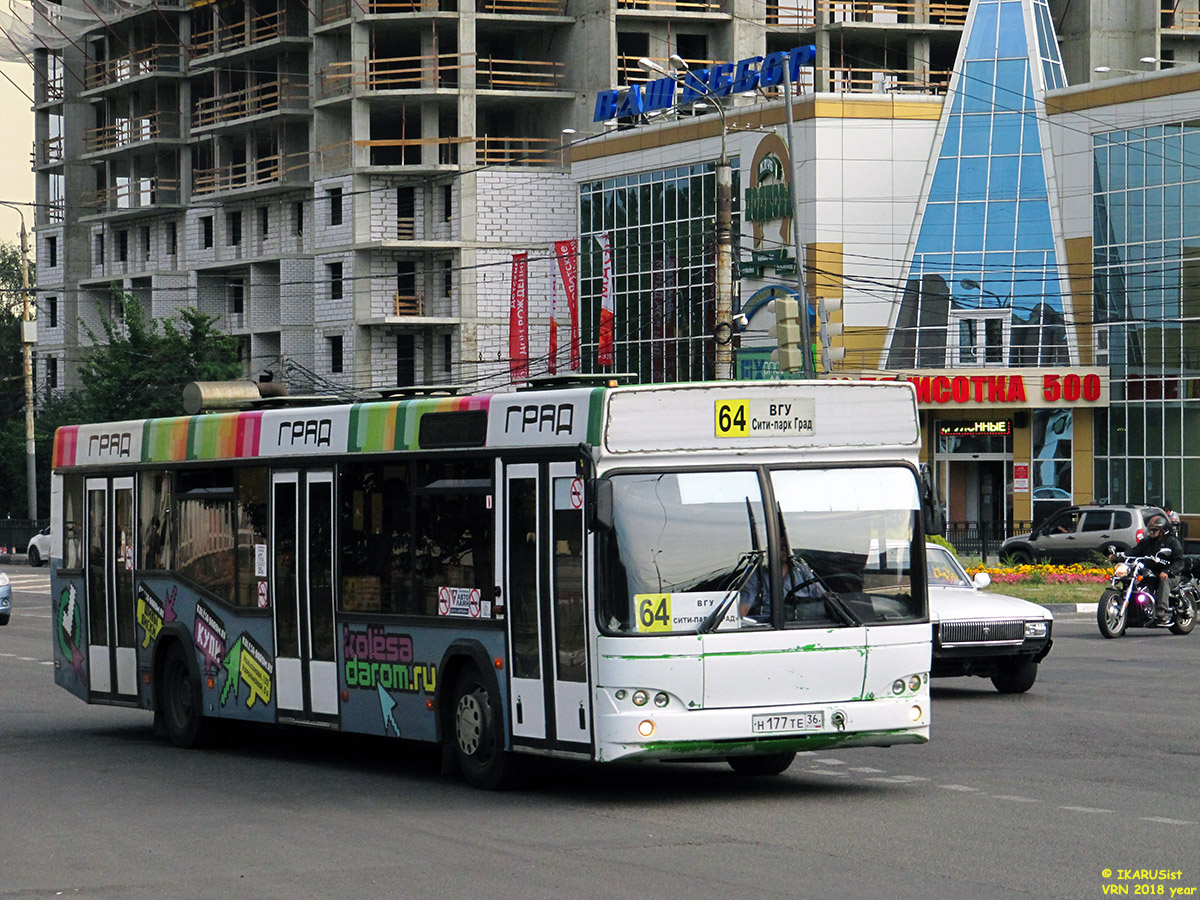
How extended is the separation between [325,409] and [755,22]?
66.0 m

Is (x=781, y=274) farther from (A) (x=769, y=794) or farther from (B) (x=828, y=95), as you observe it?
(A) (x=769, y=794)

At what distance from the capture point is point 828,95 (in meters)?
62.9

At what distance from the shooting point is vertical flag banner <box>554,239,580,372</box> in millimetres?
73438

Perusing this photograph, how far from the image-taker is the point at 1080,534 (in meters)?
47.1

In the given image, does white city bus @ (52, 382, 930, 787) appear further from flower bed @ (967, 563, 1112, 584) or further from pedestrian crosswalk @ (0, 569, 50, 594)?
pedestrian crosswalk @ (0, 569, 50, 594)

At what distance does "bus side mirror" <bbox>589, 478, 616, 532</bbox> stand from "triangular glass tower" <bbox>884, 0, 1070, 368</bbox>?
51.3m

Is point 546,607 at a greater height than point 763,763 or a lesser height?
greater

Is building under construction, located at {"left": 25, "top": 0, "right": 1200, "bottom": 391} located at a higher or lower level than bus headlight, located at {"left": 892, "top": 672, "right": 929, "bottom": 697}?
higher

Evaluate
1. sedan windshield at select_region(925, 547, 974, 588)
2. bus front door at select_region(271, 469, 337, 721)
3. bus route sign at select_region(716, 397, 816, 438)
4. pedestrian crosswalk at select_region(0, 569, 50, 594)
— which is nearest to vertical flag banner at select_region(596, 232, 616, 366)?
pedestrian crosswalk at select_region(0, 569, 50, 594)

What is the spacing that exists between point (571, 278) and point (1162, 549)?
162 ft

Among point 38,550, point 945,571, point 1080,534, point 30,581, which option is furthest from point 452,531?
Result: point 38,550

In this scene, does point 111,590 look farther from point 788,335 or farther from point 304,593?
point 788,335

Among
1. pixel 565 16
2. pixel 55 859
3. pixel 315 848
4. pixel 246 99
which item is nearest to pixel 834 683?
pixel 315 848

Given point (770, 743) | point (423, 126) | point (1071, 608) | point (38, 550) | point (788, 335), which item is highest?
point (423, 126)
